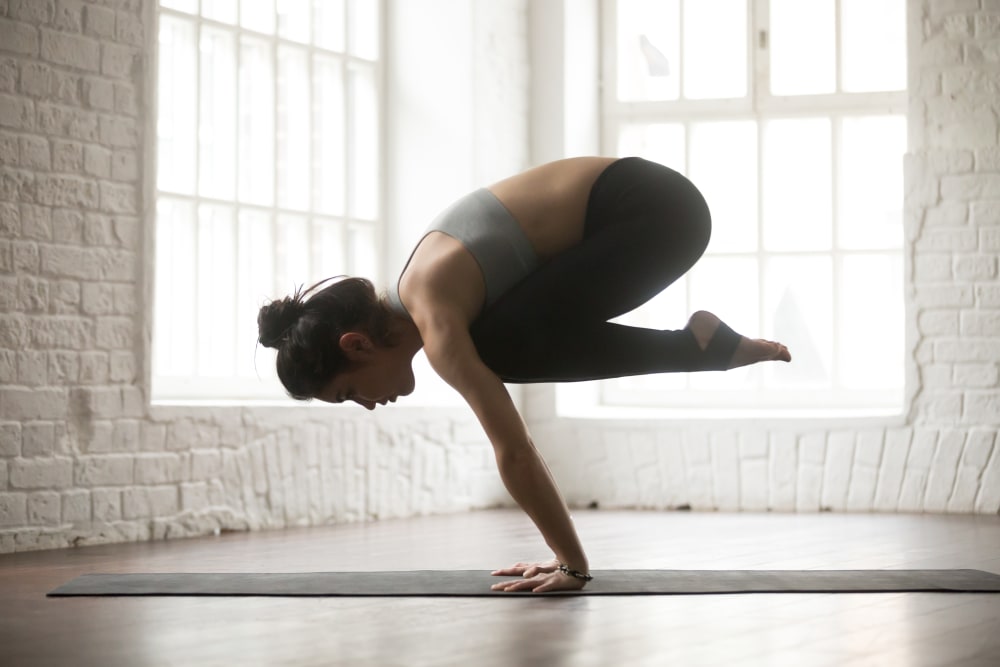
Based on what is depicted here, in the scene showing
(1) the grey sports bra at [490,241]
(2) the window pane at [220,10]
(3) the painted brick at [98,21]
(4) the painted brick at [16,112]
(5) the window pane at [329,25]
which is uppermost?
(5) the window pane at [329,25]

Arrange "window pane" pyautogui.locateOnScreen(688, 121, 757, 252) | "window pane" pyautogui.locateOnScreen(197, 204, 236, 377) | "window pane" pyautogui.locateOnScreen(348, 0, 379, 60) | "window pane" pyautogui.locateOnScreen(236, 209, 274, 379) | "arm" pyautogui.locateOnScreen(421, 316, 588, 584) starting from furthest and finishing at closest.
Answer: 1. "window pane" pyautogui.locateOnScreen(688, 121, 757, 252)
2. "window pane" pyautogui.locateOnScreen(348, 0, 379, 60)
3. "window pane" pyautogui.locateOnScreen(236, 209, 274, 379)
4. "window pane" pyautogui.locateOnScreen(197, 204, 236, 377)
5. "arm" pyautogui.locateOnScreen(421, 316, 588, 584)

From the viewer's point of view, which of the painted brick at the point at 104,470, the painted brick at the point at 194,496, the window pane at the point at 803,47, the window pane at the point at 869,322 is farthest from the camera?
the window pane at the point at 803,47

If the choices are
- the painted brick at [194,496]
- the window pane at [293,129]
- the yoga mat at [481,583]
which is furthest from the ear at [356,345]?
the window pane at [293,129]

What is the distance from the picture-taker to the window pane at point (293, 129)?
5.76m

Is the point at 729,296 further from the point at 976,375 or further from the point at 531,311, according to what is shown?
the point at 531,311

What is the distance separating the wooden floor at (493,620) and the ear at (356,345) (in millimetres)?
586

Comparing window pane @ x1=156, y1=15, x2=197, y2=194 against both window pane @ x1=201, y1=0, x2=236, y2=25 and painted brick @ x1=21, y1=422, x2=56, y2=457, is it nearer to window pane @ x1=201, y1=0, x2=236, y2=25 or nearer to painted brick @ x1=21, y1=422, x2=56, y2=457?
window pane @ x1=201, y1=0, x2=236, y2=25

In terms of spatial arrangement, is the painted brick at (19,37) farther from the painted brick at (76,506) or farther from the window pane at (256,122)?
the painted brick at (76,506)

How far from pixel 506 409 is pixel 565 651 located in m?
0.73

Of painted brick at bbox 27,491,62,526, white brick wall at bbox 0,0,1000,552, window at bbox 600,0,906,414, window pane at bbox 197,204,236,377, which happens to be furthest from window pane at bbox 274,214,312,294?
window at bbox 600,0,906,414

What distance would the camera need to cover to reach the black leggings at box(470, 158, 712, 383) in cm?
303

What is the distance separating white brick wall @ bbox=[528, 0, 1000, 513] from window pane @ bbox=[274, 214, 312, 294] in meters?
2.02

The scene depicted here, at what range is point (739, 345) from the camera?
10.4ft

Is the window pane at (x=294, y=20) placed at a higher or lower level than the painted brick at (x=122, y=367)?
higher
